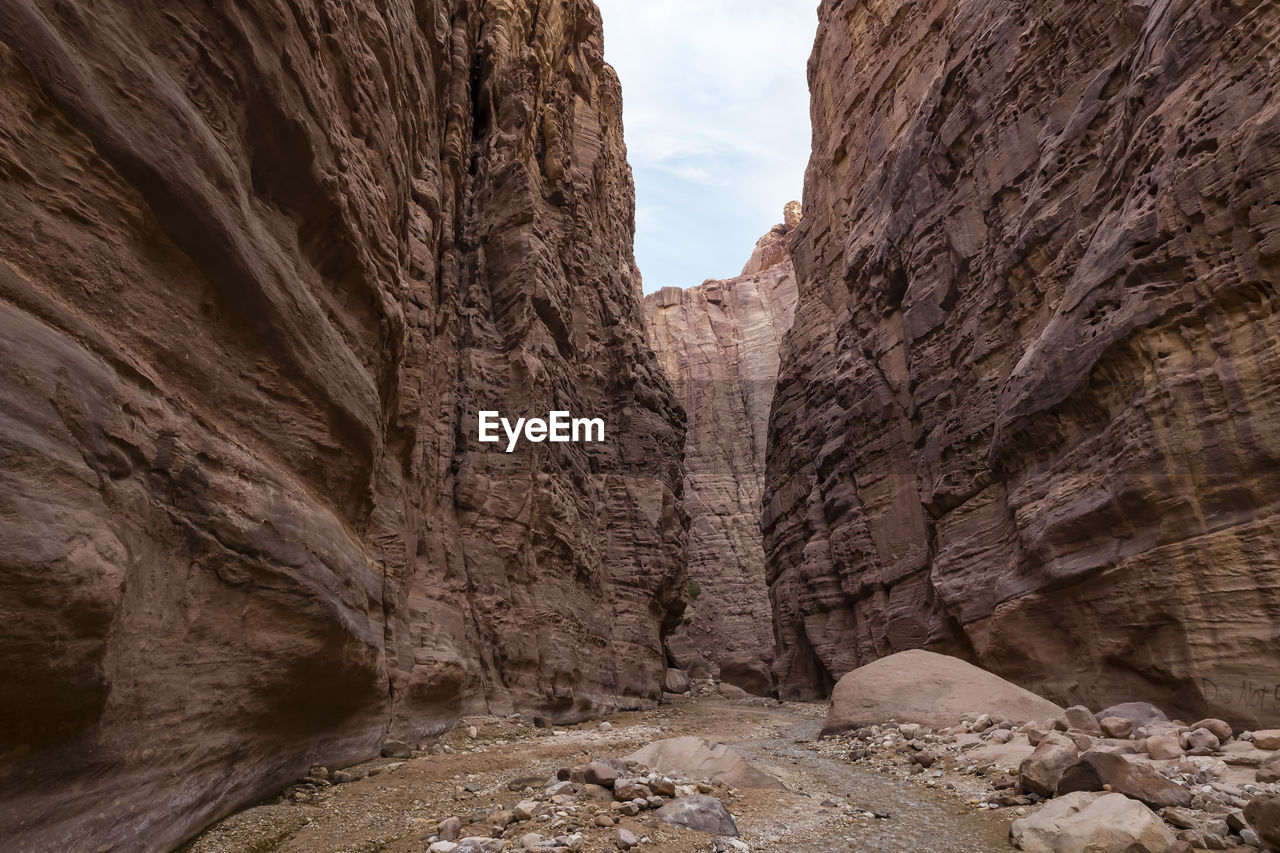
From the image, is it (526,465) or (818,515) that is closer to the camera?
(526,465)

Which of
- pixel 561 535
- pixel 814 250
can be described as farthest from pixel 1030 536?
pixel 814 250

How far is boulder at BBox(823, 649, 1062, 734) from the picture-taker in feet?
33.0

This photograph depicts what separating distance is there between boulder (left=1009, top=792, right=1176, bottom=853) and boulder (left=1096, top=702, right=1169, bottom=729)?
499 centimetres

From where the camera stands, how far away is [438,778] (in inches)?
300

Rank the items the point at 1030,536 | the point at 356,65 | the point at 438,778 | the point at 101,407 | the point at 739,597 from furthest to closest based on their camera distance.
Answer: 1. the point at 739,597
2. the point at 1030,536
3. the point at 356,65
4. the point at 438,778
5. the point at 101,407

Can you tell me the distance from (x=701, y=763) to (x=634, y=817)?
74.7 inches

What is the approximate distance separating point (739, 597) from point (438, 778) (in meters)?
46.3

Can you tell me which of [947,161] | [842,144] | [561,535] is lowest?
[561,535]

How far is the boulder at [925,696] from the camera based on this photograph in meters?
10.1

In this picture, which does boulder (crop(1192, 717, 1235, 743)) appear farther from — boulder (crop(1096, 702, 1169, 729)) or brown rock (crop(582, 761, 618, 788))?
brown rock (crop(582, 761, 618, 788))

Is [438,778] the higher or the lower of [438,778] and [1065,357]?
the lower

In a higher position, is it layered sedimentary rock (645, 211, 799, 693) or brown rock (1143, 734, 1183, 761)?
layered sedimentary rock (645, 211, 799, 693)

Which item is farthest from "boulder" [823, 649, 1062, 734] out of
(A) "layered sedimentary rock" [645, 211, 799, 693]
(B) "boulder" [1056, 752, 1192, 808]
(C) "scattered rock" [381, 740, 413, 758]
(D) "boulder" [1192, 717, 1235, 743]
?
(A) "layered sedimentary rock" [645, 211, 799, 693]

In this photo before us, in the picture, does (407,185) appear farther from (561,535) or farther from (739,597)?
(739,597)
